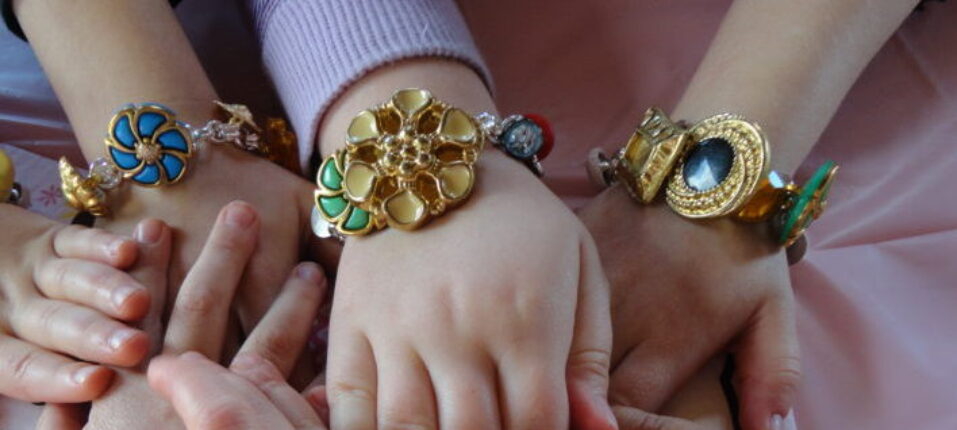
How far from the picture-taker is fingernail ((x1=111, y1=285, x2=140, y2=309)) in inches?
22.7

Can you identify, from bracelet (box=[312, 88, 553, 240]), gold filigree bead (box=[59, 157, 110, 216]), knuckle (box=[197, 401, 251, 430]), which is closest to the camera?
knuckle (box=[197, 401, 251, 430])

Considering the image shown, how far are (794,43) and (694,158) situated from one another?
0.16 metres

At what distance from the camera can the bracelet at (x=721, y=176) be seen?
577mm

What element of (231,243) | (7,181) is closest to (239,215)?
(231,243)

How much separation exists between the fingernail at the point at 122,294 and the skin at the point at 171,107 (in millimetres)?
53

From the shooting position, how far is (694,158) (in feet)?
1.99

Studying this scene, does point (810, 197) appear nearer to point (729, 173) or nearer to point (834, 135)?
point (729, 173)

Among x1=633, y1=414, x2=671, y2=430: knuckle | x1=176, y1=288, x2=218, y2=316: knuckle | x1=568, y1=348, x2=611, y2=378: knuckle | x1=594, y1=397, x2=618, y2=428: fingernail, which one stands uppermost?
x1=176, y1=288, x2=218, y2=316: knuckle

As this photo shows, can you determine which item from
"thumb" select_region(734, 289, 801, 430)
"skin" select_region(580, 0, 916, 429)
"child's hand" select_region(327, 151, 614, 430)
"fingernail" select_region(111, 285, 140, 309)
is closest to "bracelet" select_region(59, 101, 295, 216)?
"fingernail" select_region(111, 285, 140, 309)

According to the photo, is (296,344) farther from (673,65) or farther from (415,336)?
(673,65)

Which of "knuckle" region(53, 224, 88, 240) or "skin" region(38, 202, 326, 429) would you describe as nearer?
"skin" region(38, 202, 326, 429)

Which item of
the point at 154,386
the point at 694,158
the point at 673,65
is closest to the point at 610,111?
the point at 673,65

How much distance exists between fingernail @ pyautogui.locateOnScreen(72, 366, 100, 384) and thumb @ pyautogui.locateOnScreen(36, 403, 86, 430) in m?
0.03

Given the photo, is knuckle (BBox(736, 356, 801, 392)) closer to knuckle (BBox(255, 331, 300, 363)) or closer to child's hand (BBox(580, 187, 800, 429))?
child's hand (BBox(580, 187, 800, 429))
